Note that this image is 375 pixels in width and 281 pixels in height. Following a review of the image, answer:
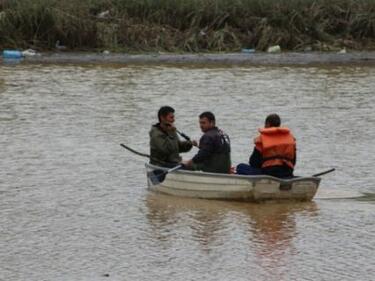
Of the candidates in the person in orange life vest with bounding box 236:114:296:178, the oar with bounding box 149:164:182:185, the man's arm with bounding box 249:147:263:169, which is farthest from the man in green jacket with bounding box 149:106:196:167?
the person in orange life vest with bounding box 236:114:296:178

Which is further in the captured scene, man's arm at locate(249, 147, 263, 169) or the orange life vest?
man's arm at locate(249, 147, 263, 169)

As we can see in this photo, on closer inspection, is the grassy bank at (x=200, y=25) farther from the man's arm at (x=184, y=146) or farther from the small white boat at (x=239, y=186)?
the small white boat at (x=239, y=186)

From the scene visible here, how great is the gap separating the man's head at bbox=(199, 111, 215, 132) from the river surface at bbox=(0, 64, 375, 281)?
0.93 m

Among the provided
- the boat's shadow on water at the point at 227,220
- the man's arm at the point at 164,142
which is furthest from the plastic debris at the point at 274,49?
the boat's shadow on water at the point at 227,220

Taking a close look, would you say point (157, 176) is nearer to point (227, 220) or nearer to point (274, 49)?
point (227, 220)

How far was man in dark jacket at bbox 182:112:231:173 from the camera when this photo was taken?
13688 mm

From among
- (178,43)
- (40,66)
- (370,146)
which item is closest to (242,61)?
(178,43)

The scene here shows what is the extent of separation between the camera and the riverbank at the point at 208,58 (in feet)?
102

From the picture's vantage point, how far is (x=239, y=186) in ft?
44.0

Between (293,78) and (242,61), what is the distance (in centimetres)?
384

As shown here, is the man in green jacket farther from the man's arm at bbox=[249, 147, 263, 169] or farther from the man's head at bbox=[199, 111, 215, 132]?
the man's arm at bbox=[249, 147, 263, 169]

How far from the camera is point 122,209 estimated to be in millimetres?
13438

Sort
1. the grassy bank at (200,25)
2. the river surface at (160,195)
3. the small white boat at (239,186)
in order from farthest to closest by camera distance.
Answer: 1. the grassy bank at (200,25)
2. the small white boat at (239,186)
3. the river surface at (160,195)

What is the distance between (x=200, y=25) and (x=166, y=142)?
19.9 m
